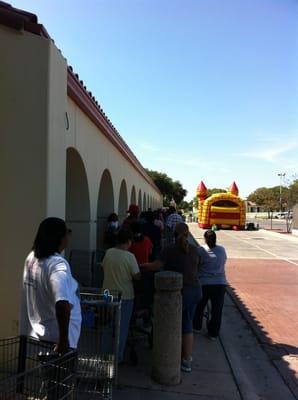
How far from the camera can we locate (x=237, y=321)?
8461 millimetres

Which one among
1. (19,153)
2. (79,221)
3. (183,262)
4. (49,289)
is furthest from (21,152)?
(79,221)

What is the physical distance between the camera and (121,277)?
521 cm

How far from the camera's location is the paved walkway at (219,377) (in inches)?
189

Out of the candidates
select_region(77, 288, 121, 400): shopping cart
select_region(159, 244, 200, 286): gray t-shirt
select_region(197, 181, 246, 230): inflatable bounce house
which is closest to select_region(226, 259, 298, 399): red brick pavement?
select_region(159, 244, 200, 286): gray t-shirt

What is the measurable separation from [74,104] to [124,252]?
9.03ft

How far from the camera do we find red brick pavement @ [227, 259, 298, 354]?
760cm

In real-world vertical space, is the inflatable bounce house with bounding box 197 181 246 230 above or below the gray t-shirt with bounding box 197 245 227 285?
above

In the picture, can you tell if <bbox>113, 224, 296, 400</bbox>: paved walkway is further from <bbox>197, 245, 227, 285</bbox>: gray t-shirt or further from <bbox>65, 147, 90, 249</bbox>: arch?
<bbox>65, 147, 90, 249</bbox>: arch

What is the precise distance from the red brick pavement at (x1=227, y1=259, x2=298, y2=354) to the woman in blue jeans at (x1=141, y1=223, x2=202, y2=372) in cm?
202

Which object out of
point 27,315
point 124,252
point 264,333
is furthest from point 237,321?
point 27,315

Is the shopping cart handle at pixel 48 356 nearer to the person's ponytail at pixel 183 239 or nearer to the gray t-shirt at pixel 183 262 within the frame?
the gray t-shirt at pixel 183 262

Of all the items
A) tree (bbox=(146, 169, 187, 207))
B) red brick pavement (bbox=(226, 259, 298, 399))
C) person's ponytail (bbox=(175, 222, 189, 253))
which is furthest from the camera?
tree (bbox=(146, 169, 187, 207))

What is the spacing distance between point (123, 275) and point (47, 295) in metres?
2.14

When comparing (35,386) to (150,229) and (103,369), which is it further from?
(150,229)
